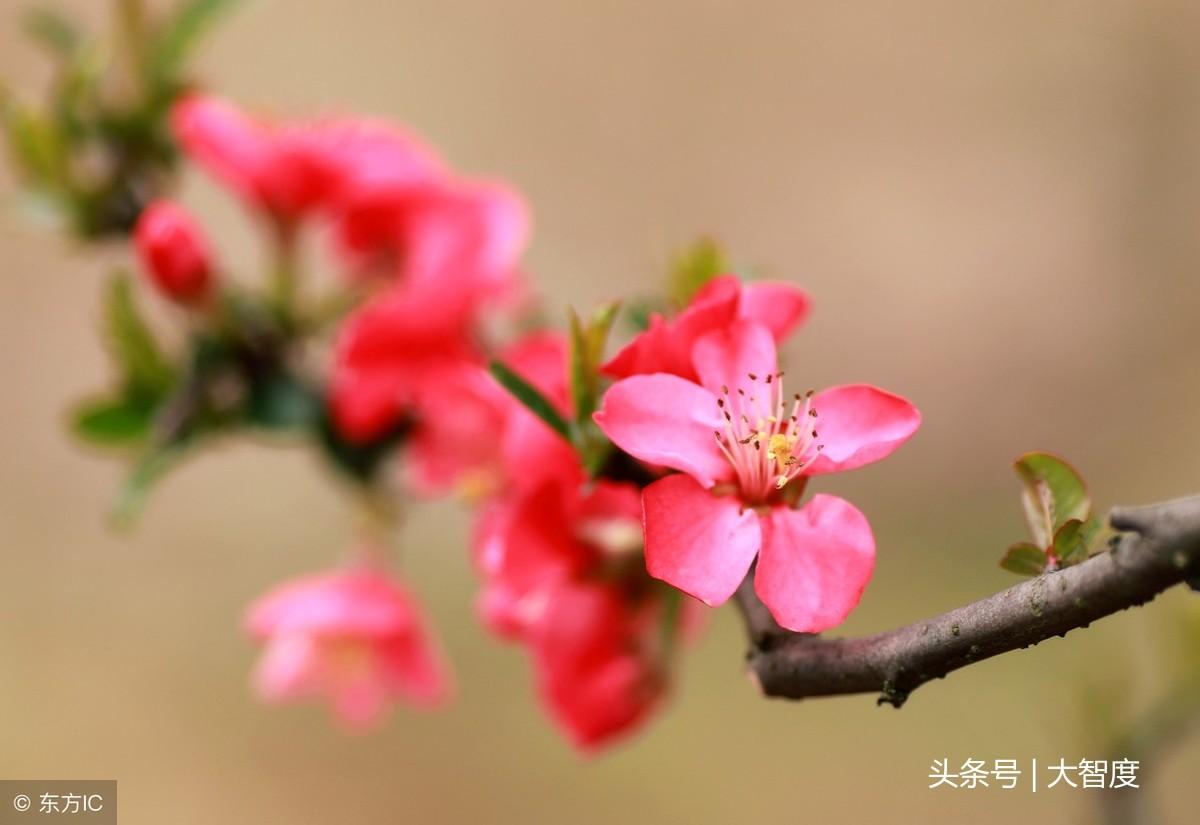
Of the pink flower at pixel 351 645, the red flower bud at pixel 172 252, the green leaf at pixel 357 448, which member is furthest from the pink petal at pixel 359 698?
the red flower bud at pixel 172 252

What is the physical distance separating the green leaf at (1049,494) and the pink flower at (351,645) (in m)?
0.35

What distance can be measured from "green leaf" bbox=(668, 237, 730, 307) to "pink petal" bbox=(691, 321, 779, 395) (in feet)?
0.34

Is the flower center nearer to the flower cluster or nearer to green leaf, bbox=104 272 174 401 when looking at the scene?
the flower cluster

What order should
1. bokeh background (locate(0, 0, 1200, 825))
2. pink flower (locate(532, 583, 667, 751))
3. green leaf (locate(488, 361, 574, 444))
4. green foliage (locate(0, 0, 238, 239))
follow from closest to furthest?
1. green leaf (locate(488, 361, 574, 444))
2. pink flower (locate(532, 583, 667, 751))
3. green foliage (locate(0, 0, 238, 239))
4. bokeh background (locate(0, 0, 1200, 825))

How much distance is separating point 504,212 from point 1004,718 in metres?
0.98

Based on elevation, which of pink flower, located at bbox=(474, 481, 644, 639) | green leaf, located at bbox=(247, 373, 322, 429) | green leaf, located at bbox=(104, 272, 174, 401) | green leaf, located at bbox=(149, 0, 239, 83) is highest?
green leaf, located at bbox=(149, 0, 239, 83)

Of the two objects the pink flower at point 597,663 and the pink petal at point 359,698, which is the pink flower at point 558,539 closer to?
the pink flower at point 597,663

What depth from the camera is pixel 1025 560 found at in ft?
0.87

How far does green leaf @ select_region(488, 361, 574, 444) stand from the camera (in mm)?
330

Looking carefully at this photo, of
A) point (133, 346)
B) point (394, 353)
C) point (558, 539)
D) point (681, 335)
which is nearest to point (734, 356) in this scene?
point (681, 335)

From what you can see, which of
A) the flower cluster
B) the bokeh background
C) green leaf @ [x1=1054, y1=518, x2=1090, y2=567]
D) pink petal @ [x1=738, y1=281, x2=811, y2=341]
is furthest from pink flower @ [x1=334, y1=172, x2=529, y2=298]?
the bokeh background

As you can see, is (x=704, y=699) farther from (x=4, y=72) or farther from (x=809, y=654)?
(x=4, y=72)

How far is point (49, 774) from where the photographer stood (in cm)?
134

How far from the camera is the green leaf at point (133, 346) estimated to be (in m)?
0.52
